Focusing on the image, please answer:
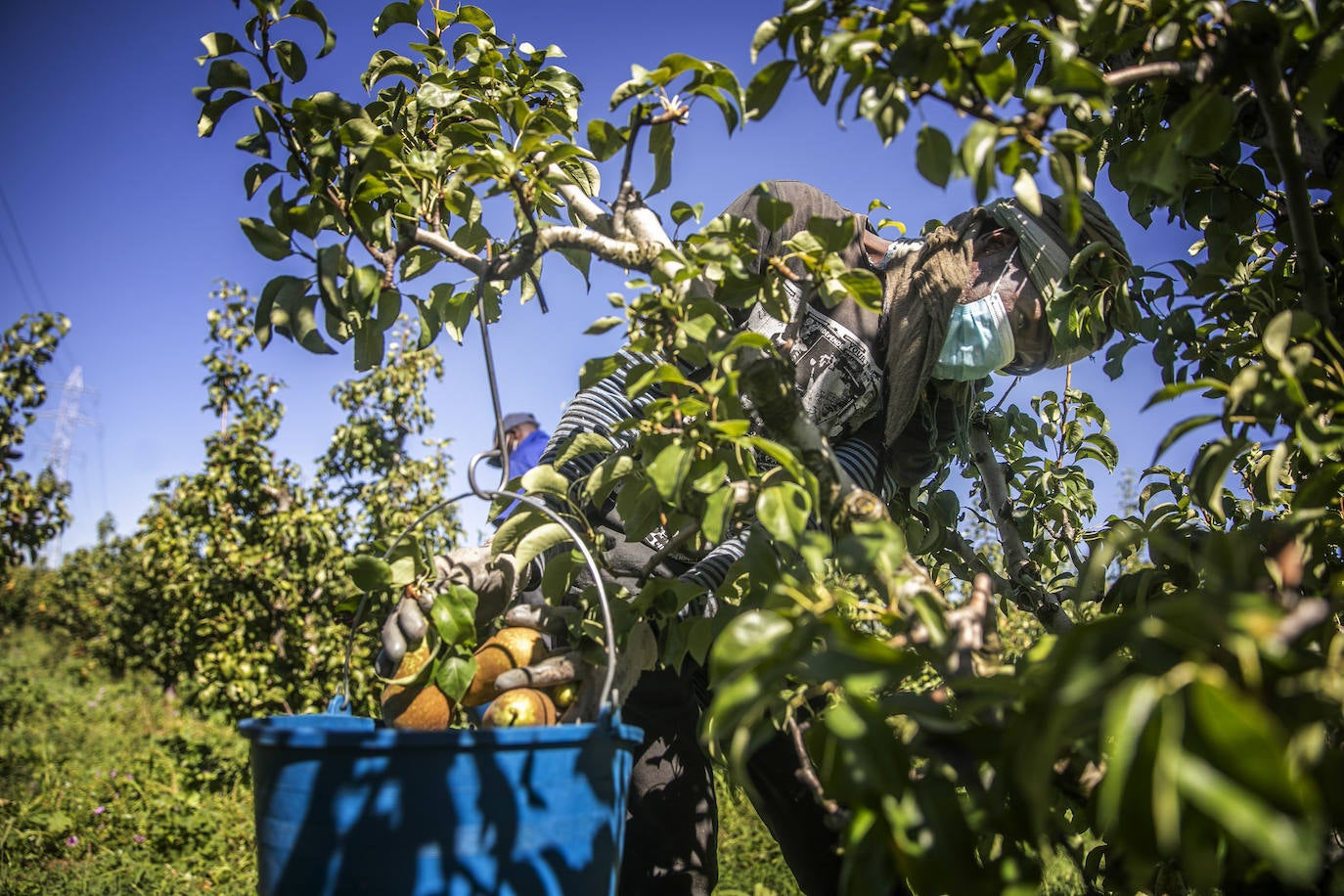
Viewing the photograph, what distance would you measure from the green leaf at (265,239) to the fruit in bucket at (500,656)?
0.69m

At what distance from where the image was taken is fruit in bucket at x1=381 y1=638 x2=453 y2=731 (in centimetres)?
122

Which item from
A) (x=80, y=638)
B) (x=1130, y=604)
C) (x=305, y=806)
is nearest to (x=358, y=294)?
(x=305, y=806)

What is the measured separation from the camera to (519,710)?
118 cm

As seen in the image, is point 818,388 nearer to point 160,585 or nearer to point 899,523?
point 899,523

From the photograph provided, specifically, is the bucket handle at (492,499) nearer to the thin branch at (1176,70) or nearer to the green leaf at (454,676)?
the green leaf at (454,676)

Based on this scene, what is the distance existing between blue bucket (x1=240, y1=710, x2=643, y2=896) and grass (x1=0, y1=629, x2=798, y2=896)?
1.57 metres

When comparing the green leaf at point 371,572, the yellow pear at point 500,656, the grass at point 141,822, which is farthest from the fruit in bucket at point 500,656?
the grass at point 141,822

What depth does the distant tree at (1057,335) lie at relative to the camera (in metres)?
0.55

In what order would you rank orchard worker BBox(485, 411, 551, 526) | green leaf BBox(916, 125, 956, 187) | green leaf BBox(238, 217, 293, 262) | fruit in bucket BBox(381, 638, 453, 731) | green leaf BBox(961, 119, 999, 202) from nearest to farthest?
green leaf BBox(961, 119, 999, 202), green leaf BBox(916, 125, 956, 187), green leaf BBox(238, 217, 293, 262), fruit in bucket BBox(381, 638, 453, 731), orchard worker BBox(485, 411, 551, 526)

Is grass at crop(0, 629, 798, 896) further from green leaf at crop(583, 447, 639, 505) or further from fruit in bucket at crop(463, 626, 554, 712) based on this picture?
green leaf at crop(583, 447, 639, 505)

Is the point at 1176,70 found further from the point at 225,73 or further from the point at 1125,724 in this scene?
the point at 225,73

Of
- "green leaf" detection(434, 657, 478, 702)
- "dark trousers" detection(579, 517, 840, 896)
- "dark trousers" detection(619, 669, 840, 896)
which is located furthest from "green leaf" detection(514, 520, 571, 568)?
"dark trousers" detection(619, 669, 840, 896)

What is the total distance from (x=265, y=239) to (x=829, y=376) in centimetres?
118

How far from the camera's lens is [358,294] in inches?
44.3
